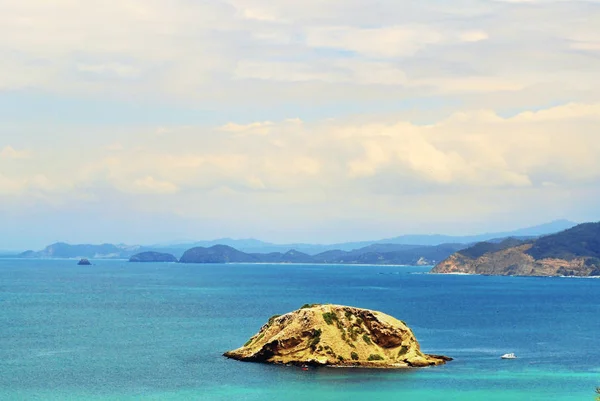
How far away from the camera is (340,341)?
11112cm

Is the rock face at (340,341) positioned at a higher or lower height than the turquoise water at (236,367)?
higher

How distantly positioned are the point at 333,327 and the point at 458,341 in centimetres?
3774

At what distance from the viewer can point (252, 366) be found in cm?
10944

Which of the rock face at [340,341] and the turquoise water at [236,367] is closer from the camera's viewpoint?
the turquoise water at [236,367]

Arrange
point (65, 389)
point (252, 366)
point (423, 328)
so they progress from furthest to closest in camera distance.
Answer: point (423, 328) < point (252, 366) < point (65, 389)

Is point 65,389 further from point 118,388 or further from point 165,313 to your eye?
point 165,313

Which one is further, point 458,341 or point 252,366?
point 458,341

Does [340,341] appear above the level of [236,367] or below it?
above

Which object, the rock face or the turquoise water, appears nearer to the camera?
the turquoise water

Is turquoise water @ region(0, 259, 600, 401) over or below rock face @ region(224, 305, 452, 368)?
below

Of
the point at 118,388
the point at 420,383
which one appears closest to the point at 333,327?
the point at 420,383

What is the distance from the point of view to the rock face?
361ft

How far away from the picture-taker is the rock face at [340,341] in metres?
110

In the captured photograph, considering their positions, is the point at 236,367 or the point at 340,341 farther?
the point at 340,341
